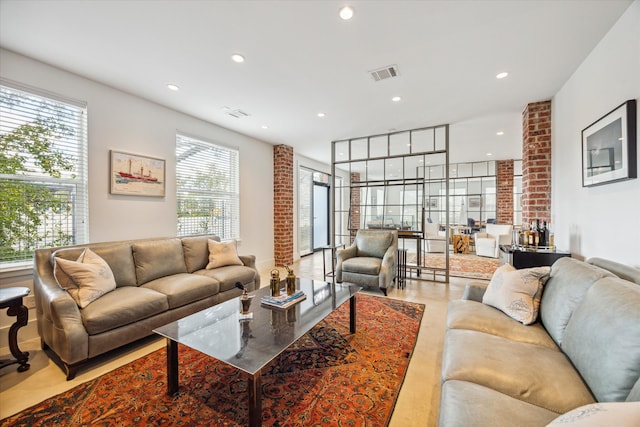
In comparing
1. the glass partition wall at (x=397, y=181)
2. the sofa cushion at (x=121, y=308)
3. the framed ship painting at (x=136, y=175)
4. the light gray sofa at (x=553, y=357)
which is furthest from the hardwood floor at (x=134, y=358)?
the glass partition wall at (x=397, y=181)

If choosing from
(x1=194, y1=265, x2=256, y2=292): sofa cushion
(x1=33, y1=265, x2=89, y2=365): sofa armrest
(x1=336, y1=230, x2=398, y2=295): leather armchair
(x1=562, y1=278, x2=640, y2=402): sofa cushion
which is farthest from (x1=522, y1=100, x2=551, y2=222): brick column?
(x1=33, y1=265, x2=89, y2=365): sofa armrest

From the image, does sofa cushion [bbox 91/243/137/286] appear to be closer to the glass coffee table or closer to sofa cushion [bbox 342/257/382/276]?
the glass coffee table

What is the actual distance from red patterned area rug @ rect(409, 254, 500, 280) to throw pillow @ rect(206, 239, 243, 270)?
3.49m

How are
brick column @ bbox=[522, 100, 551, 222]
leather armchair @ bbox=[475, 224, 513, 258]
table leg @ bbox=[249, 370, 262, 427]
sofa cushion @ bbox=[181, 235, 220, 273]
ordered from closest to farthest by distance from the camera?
table leg @ bbox=[249, 370, 262, 427]
sofa cushion @ bbox=[181, 235, 220, 273]
brick column @ bbox=[522, 100, 551, 222]
leather armchair @ bbox=[475, 224, 513, 258]

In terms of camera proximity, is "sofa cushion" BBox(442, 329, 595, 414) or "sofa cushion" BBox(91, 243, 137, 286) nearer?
"sofa cushion" BBox(442, 329, 595, 414)

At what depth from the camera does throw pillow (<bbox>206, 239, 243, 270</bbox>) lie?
335 centimetres

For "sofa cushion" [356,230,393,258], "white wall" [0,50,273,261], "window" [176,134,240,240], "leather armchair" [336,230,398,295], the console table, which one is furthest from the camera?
"sofa cushion" [356,230,393,258]

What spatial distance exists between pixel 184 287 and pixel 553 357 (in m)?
2.87

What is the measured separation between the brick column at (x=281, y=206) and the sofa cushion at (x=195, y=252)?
2.24 m

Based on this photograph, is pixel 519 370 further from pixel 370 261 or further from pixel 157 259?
pixel 157 259

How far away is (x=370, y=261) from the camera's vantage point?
3893 mm

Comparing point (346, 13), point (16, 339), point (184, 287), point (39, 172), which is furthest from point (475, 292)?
point (39, 172)

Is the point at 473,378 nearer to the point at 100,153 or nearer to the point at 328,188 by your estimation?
the point at 100,153

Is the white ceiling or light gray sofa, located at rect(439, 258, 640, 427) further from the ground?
the white ceiling
